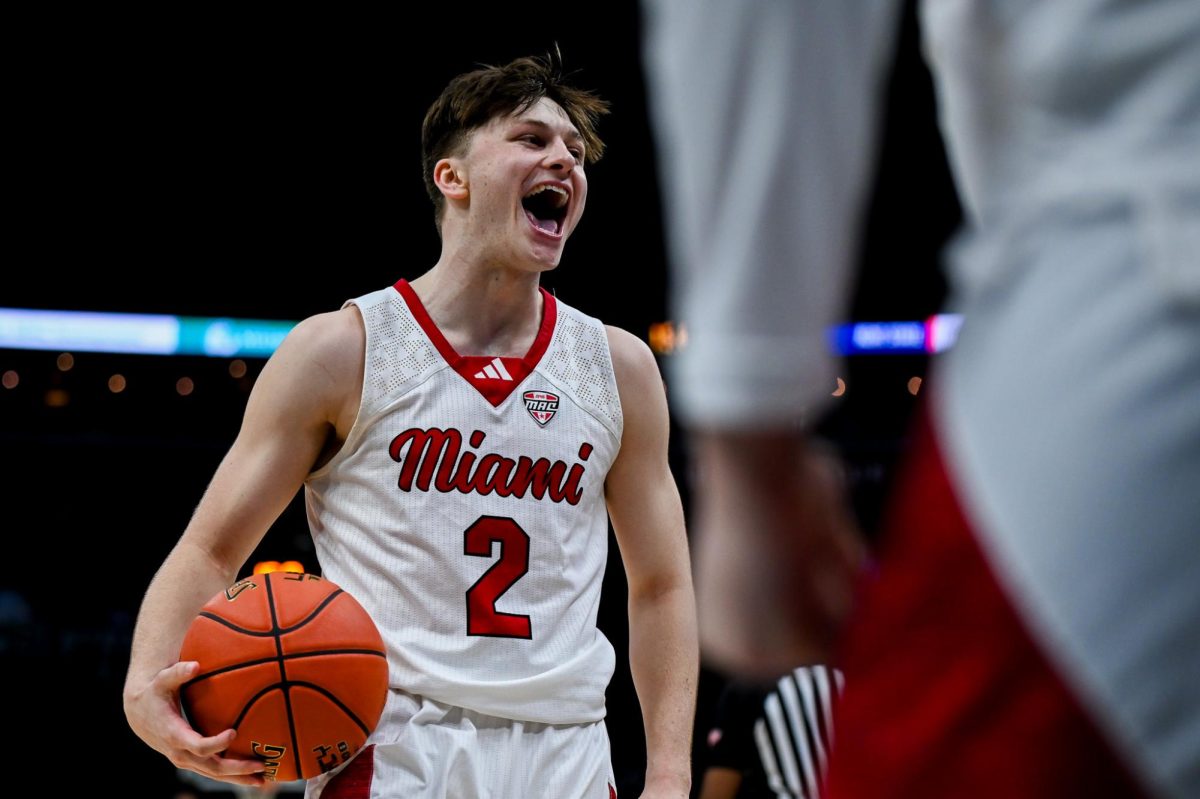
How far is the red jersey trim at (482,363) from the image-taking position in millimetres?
3418

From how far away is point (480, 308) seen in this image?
3555mm

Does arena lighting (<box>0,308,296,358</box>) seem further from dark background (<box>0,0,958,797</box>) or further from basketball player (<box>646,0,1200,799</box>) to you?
basketball player (<box>646,0,1200,799</box>)

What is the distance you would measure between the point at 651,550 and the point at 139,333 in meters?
15.7

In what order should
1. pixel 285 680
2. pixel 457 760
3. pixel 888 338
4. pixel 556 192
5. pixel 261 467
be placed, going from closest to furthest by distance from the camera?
pixel 285 680, pixel 457 760, pixel 261 467, pixel 556 192, pixel 888 338

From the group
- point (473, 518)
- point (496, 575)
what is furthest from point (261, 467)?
point (496, 575)

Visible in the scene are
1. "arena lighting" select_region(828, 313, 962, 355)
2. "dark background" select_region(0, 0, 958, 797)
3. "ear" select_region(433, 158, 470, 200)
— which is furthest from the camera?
"arena lighting" select_region(828, 313, 962, 355)

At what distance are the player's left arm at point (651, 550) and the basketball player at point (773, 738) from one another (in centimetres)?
130

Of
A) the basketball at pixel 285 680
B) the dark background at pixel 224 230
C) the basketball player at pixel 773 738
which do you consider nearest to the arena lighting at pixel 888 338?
the dark background at pixel 224 230

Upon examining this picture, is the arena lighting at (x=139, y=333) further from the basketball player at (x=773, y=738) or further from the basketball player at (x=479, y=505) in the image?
the basketball player at (x=479, y=505)

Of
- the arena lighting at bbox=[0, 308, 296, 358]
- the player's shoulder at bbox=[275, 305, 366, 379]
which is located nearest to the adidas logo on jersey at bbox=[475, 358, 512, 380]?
the player's shoulder at bbox=[275, 305, 366, 379]

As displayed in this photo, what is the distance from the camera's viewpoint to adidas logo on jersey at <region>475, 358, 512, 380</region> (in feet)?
11.3

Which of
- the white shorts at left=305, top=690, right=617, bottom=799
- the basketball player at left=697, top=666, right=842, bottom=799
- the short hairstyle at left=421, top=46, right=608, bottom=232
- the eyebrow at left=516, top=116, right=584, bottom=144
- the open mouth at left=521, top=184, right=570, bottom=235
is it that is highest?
the short hairstyle at left=421, top=46, right=608, bottom=232

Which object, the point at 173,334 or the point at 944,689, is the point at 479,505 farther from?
the point at 173,334

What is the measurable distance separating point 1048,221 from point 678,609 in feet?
9.11
